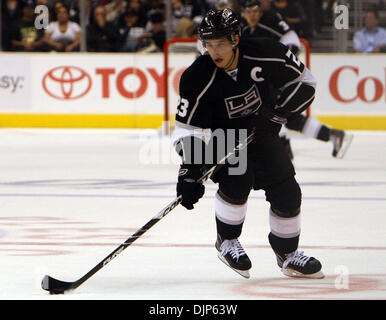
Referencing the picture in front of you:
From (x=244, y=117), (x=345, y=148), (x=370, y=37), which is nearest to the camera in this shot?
(x=244, y=117)

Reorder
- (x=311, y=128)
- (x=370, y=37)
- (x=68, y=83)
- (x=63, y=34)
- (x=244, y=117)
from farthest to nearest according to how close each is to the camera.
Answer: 1. (x=63, y=34)
2. (x=68, y=83)
3. (x=370, y=37)
4. (x=311, y=128)
5. (x=244, y=117)

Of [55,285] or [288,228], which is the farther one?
[288,228]

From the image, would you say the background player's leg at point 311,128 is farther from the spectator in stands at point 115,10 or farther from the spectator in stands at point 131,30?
the spectator in stands at point 115,10

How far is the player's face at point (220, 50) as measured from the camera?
4.61 meters

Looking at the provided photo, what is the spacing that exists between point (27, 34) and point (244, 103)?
28.8 feet

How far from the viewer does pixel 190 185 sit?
461cm

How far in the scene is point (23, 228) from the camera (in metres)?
6.12

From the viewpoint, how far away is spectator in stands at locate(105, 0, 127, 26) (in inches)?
520

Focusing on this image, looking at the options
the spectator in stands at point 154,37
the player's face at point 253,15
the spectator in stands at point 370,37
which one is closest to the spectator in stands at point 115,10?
the spectator in stands at point 154,37

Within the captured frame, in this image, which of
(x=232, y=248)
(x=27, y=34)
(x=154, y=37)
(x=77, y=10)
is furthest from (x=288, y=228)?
(x=27, y=34)

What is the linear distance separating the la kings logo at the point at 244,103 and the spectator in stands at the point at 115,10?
8626 mm

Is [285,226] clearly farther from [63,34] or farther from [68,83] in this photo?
[63,34]

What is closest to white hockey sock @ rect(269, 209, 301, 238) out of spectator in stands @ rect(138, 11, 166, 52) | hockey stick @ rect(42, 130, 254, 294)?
hockey stick @ rect(42, 130, 254, 294)

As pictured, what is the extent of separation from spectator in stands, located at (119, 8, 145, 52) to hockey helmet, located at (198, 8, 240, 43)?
8308 mm
